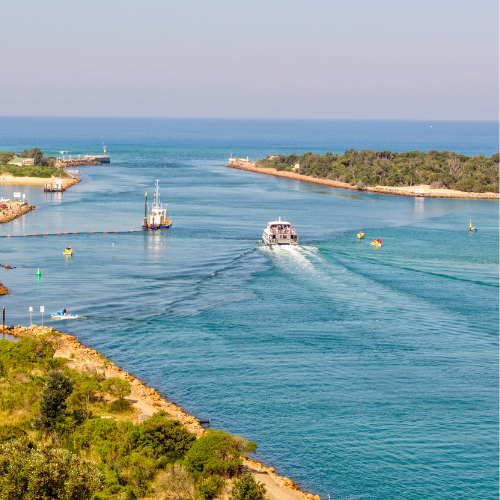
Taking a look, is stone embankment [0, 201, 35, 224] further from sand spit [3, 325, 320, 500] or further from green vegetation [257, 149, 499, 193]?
green vegetation [257, 149, 499, 193]

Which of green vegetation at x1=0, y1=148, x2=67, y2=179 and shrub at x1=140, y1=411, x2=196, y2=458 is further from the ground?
green vegetation at x1=0, y1=148, x2=67, y2=179

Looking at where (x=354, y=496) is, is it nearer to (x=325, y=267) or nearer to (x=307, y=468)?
(x=307, y=468)

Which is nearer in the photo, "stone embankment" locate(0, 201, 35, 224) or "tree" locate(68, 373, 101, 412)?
"tree" locate(68, 373, 101, 412)

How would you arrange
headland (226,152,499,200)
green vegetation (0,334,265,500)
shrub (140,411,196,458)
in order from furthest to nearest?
1. headland (226,152,499,200)
2. shrub (140,411,196,458)
3. green vegetation (0,334,265,500)

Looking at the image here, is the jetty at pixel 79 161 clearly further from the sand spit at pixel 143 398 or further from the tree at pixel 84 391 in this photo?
the tree at pixel 84 391

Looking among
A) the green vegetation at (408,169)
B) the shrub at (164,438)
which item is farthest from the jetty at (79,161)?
the shrub at (164,438)

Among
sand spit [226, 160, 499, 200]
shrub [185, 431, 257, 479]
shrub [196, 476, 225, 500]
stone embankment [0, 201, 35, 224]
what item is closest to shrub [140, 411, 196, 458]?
shrub [185, 431, 257, 479]

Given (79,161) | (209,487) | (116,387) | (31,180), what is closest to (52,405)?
(116,387)
